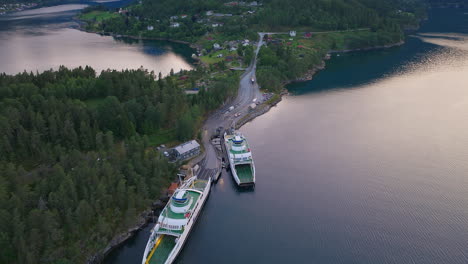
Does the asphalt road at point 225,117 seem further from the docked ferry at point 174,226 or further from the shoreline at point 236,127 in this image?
the docked ferry at point 174,226

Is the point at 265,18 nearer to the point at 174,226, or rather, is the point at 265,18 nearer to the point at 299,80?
the point at 299,80

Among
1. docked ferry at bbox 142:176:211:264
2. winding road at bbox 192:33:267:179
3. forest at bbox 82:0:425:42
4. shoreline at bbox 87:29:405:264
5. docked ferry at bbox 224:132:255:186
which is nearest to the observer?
docked ferry at bbox 142:176:211:264

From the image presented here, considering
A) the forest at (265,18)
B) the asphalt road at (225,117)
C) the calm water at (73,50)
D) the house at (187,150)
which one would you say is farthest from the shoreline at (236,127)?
the calm water at (73,50)

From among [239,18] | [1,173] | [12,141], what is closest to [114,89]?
[12,141]

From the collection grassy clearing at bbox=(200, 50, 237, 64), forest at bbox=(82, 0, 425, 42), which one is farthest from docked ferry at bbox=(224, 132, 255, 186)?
forest at bbox=(82, 0, 425, 42)

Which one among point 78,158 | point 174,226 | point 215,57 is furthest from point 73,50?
point 174,226

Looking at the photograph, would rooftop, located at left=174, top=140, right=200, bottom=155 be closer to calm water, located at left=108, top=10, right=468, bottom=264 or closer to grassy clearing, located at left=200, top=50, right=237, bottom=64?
calm water, located at left=108, top=10, right=468, bottom=264
